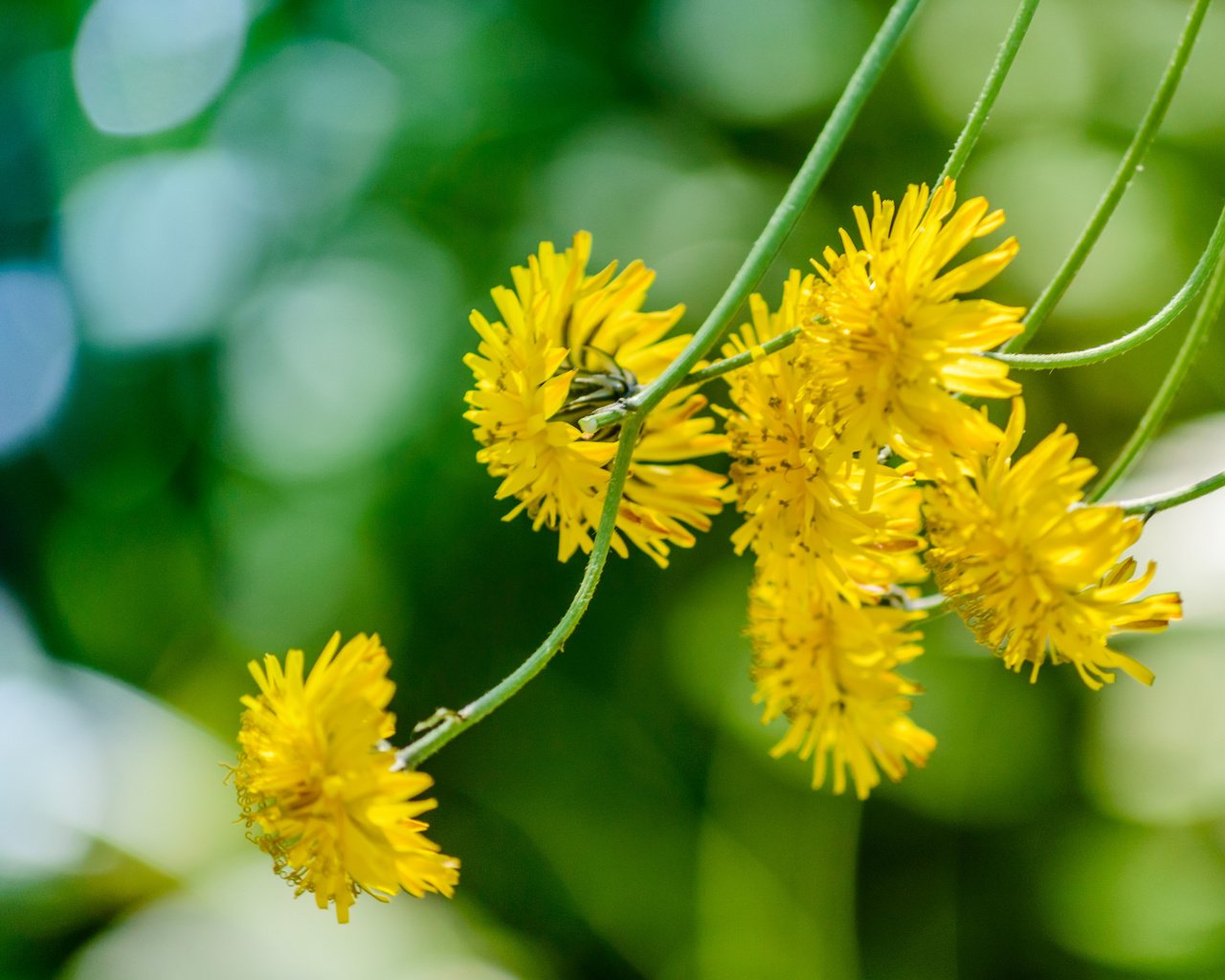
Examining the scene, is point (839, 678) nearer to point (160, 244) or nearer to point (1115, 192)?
point (1115, 192)

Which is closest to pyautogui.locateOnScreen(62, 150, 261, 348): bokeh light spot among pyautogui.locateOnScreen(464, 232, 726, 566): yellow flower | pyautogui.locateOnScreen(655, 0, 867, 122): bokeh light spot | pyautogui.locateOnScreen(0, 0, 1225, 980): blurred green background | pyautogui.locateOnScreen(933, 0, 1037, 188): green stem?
pyautogui.locateOnScreen(0, 0, 1225, 980): blurred green background

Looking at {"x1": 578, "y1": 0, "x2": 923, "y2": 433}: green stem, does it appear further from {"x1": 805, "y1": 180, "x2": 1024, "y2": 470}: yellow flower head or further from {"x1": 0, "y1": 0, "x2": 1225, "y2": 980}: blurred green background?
→ {"x1": 0, "y1": 0, "x2": 1225, "y2": 980}: blurred green background

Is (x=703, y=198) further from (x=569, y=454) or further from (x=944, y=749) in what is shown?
(x=569, y=454)

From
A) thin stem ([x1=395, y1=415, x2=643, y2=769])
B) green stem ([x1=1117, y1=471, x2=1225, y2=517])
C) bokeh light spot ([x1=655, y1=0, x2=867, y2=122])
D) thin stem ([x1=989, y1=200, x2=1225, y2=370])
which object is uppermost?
bokeh light spot ([x1=655, y1=0, x2=867, y2=122])

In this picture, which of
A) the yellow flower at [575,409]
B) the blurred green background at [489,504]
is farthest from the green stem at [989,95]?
the blurred green background at [489,504]

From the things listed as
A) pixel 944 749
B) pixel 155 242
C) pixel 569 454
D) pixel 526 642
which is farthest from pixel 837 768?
pixel 155 242

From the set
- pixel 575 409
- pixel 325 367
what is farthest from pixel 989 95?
pixel 325 367
